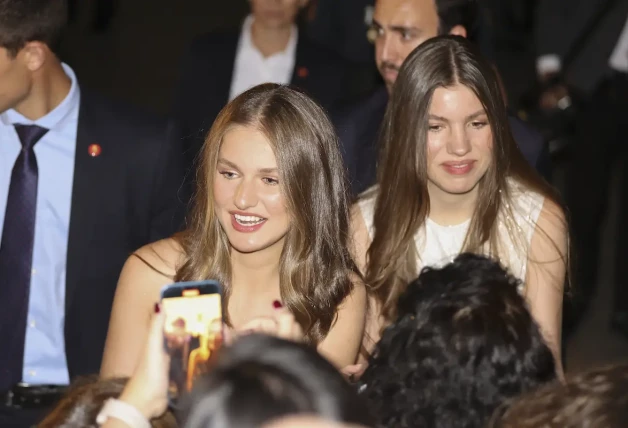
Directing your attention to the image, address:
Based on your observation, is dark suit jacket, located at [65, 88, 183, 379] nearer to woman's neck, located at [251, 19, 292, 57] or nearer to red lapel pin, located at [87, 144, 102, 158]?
red lapel pin, located at [87, 144, 102, 158]

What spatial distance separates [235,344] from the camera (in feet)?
5.19

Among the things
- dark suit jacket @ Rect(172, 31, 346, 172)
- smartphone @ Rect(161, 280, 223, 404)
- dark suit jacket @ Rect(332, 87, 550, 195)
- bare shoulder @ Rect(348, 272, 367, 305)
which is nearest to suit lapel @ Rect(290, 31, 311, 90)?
dark suit jacket @ Rect(172, 31, 346, 172)

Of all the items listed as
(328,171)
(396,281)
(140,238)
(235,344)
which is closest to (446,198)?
(396,281)

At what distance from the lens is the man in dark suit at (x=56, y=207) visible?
3131 millimetres

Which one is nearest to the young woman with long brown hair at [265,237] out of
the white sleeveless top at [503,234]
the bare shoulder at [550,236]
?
the white sleeveless top at [503,234]

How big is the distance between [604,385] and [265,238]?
1102 mm

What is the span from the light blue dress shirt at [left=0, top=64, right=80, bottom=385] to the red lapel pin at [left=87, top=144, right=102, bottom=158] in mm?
48

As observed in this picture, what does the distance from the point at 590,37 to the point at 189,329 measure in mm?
3533

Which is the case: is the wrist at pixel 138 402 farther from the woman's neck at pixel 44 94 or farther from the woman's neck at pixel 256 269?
the woman's neck at pixel 44 94

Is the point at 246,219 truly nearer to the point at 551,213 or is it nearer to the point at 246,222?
the point at 246,222

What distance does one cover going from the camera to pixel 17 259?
10.3ft

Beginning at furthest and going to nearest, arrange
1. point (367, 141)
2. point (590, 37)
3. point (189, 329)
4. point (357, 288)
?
point (590, 37)
point (367, 141)
point (357, 288)
point (189, 329)

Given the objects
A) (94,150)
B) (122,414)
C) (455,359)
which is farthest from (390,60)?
(122,414)

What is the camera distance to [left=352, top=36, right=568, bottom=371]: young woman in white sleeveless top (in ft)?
10.1
